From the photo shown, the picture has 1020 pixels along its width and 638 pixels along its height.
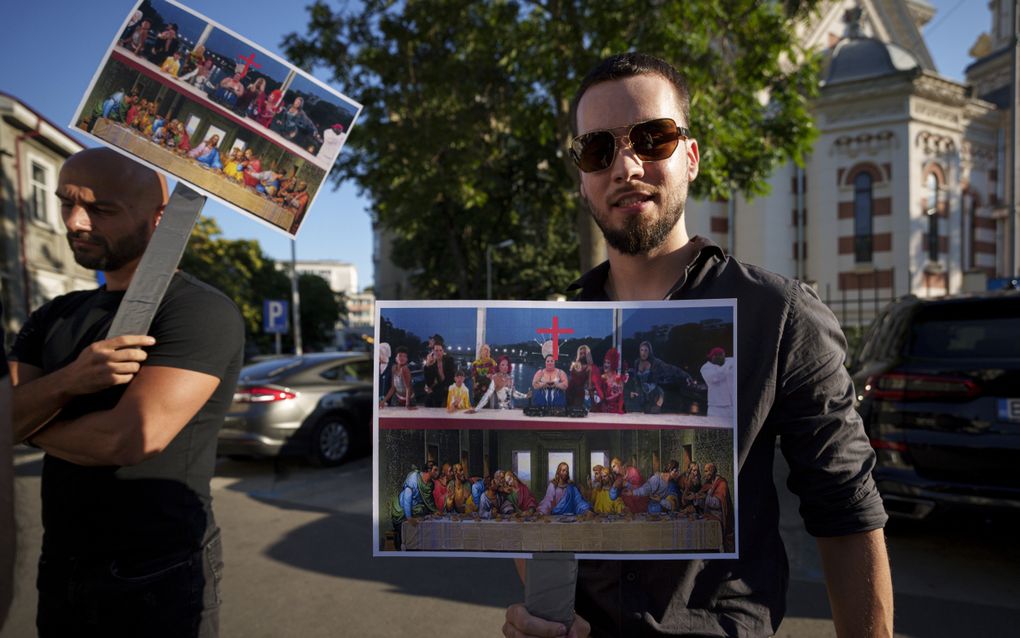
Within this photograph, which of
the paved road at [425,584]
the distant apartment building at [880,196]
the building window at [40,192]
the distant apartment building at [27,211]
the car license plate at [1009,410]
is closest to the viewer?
the paved road at [425,584]

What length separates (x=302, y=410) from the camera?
7992 millimetres

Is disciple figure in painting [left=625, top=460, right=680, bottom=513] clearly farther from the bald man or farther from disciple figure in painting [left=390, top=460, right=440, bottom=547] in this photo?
the bald man

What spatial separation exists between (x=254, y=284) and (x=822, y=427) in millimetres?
55035

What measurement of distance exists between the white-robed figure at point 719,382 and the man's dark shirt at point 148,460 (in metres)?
1.38

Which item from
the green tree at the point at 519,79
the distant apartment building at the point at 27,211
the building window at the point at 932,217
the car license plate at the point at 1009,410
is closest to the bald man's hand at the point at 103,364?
the car license plate at the point at 1009,410

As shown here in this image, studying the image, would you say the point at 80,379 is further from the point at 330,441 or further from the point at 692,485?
the point at 330,441

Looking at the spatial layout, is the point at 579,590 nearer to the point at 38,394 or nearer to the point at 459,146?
the point at 38,394

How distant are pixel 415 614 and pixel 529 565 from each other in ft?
10.3

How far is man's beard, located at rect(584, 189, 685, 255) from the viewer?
1347mm

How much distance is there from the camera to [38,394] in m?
1.53

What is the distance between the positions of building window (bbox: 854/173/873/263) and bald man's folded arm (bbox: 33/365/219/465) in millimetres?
24874

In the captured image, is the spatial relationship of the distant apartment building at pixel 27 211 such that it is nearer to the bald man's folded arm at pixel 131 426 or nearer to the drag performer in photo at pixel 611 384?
the bald man's folded arm at pixel 131 426

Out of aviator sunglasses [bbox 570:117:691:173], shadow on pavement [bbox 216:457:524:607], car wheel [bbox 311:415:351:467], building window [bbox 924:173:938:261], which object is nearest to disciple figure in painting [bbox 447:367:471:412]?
aviator sunglasses [bbox 570:117:691:173]

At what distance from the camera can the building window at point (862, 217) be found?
22.3 m
